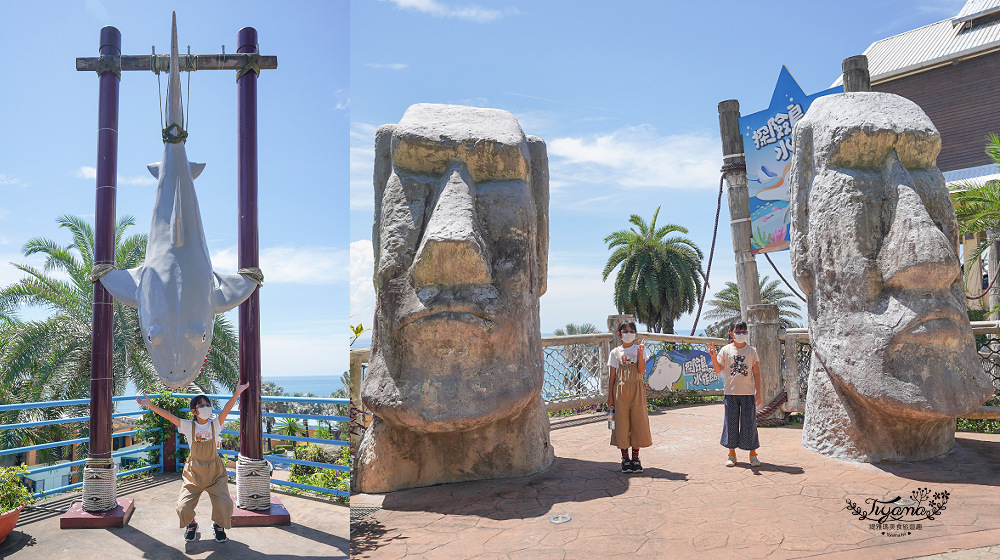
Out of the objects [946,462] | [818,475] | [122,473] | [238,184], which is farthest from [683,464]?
[122,473]

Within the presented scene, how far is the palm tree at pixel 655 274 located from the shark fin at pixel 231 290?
21864 millimetres

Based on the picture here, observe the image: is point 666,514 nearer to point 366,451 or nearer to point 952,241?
point 366,451

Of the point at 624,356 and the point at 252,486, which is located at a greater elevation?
the point at 624,356

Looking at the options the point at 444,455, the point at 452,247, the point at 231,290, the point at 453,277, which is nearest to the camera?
the point at 231,290

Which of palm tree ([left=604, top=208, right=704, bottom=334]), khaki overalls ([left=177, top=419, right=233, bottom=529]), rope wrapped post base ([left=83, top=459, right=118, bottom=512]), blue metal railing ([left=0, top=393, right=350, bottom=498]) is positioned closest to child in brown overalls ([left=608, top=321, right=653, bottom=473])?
blue metal railing ([left=0, top=393, right=350, bottom=498])

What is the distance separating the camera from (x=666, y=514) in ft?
17.1

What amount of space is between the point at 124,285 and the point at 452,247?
103 inches

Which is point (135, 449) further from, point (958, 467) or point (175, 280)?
point (958, 467)

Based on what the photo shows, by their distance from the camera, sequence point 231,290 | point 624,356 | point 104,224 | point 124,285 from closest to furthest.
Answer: point 124,285
point 231,290
point 104,224
point 624,356

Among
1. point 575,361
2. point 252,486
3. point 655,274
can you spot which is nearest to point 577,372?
point 575,361

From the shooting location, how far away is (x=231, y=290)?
16.6ft

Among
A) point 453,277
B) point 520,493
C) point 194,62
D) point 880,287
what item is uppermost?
point 194,62

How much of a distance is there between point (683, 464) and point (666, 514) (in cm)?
188

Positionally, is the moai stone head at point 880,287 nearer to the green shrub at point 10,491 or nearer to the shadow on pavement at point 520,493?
the shadow on pavement at point 520,493
